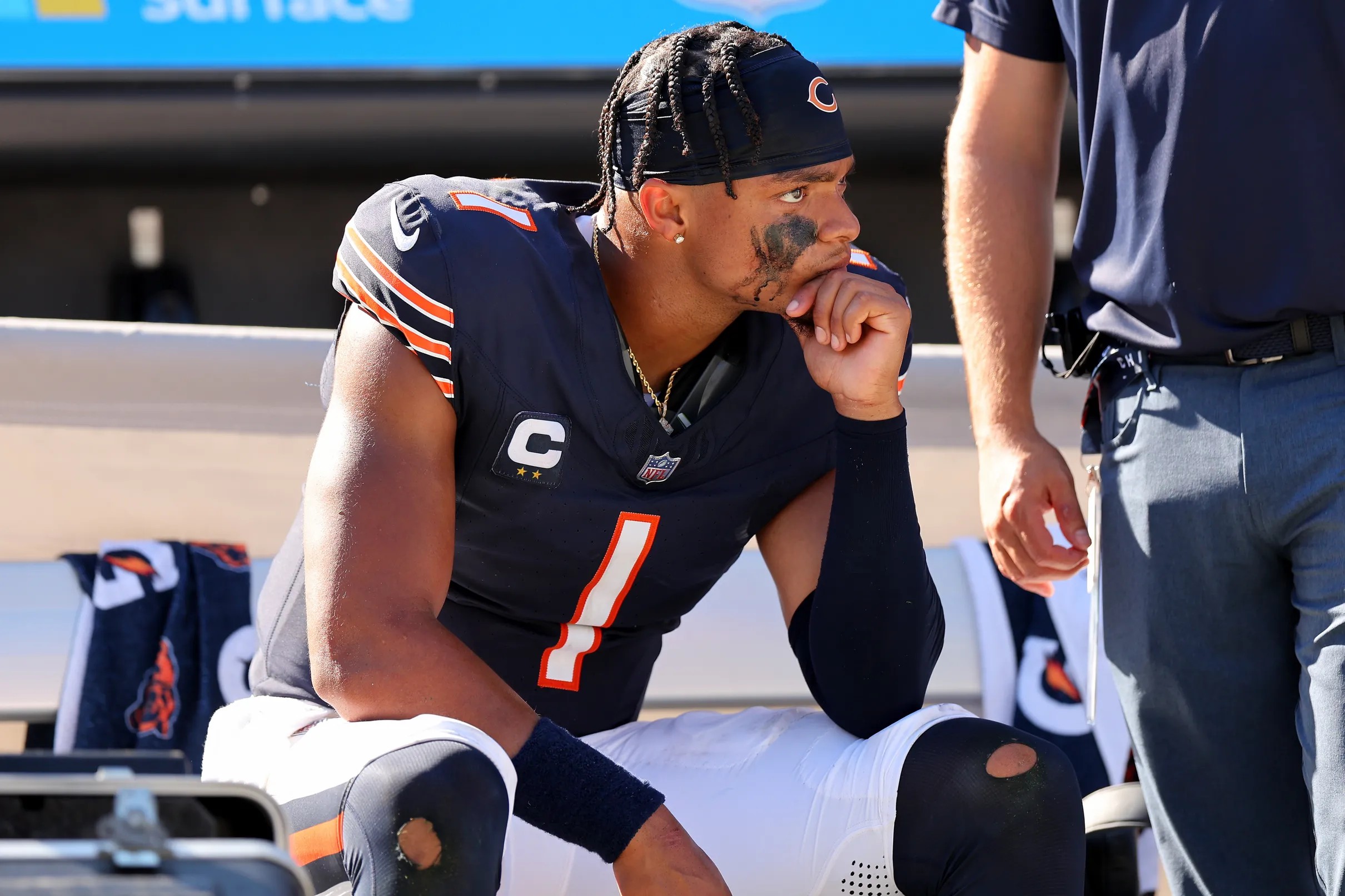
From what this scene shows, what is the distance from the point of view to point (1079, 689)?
8.27ft

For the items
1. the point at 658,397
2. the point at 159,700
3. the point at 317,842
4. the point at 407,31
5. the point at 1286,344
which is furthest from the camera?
the point at 407,31

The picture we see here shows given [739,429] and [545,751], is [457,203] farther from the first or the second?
[545,751]

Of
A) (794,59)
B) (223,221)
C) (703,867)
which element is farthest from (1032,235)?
(223,221)

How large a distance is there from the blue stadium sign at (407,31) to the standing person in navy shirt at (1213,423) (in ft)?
6.86

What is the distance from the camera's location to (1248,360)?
1.53m

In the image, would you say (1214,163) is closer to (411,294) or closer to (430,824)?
(411,294)

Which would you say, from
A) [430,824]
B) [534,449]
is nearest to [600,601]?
[534,449]

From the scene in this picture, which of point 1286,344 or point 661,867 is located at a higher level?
point 1286,344

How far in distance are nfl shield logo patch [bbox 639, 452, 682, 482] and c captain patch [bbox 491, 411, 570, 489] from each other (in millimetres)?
100

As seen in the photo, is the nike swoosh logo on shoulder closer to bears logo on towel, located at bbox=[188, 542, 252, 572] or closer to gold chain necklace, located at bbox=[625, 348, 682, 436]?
gold chain necklace, located at bbox=[625, 348, 682, 436]

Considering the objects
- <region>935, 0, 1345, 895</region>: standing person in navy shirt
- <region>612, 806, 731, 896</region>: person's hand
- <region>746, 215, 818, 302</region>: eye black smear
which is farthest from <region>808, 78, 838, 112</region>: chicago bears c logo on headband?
<region>612, 806, 731, 896</region>: person's hand

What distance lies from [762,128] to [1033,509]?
21.1 inches

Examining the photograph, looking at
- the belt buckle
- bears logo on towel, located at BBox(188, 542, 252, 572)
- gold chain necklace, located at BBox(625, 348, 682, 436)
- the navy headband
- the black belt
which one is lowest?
bears logo on towel, located at BBox(188, 542, 252, 572)

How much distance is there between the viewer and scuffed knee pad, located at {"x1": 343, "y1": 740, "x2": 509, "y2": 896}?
4.11ft
